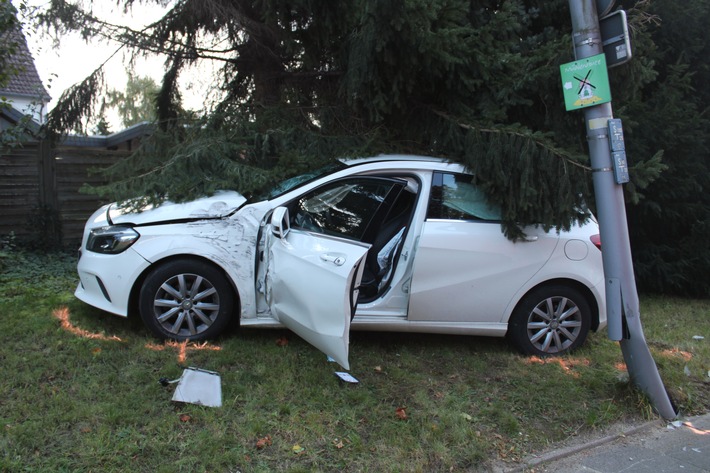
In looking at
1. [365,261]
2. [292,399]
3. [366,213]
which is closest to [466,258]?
[365,261]

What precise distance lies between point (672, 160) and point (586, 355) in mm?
3672

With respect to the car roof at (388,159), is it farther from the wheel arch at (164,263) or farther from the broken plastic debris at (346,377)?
the broken plastic debris at (346,377)

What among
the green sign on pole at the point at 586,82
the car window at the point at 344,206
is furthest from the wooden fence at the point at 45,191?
the green sign on pole at the point at 586,82

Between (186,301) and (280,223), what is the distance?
3.43ft

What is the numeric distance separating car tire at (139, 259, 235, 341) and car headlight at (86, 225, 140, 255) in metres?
0.32

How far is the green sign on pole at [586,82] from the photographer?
378cm

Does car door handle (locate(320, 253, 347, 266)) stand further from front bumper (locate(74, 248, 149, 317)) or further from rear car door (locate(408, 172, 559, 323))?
front bumper (locate(74, 248, 149, 317))

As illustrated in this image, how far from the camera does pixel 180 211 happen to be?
14.4 ft

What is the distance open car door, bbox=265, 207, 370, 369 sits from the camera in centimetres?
340

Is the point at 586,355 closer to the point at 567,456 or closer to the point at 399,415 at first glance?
the point at 567,456

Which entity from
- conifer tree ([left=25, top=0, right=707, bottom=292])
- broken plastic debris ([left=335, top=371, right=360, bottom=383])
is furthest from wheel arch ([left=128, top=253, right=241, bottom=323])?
broken plastic debris ([left=335, top=371, right=360, bottom=383])

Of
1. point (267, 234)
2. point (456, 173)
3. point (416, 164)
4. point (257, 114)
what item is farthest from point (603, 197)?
point (257, 114)

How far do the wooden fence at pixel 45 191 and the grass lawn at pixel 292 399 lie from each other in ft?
10.5

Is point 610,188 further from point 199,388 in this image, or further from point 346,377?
point 199,388
